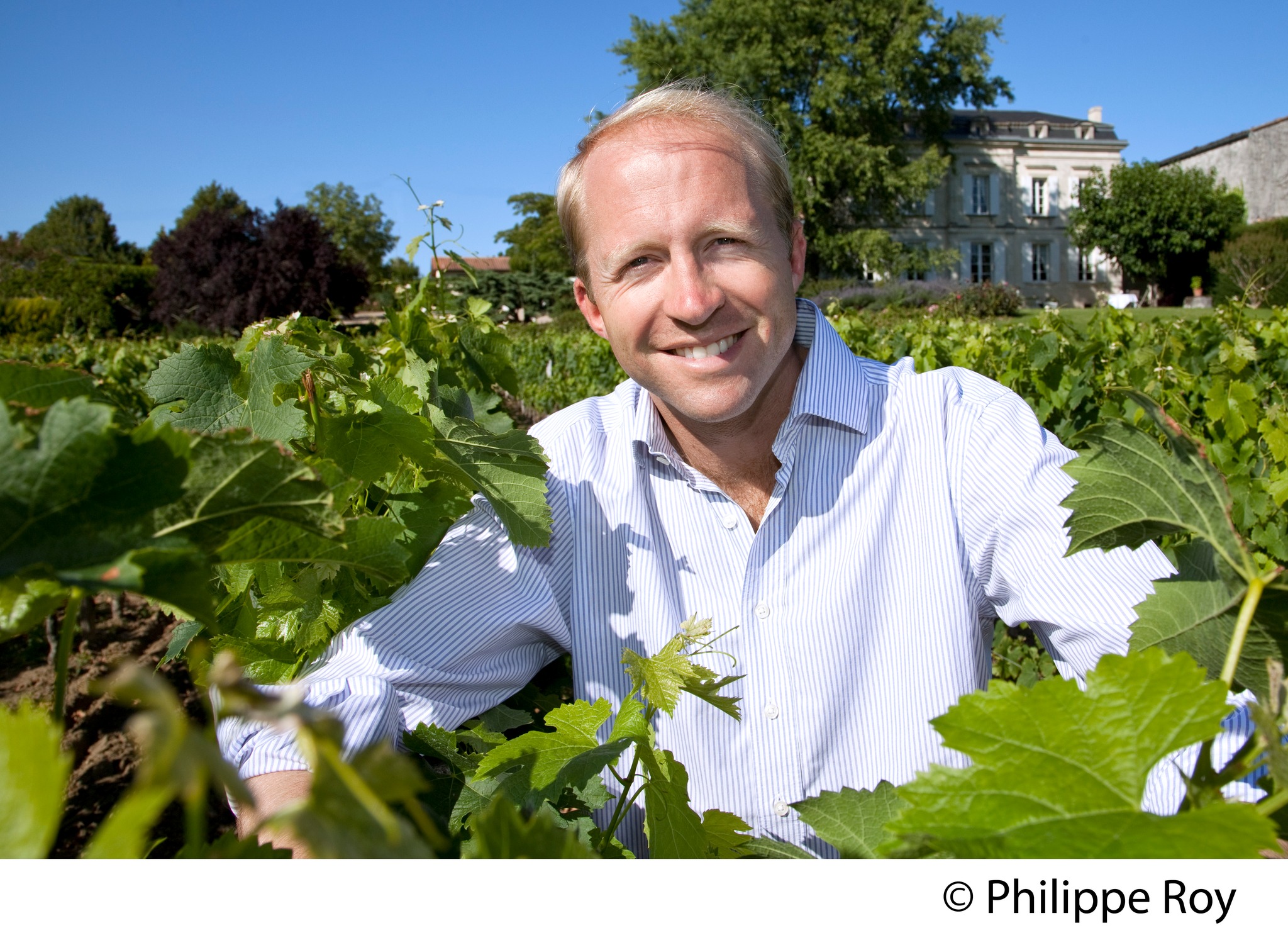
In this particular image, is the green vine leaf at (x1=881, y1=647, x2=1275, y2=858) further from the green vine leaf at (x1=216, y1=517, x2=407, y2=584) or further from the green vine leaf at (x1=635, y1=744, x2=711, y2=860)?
the green vine leaf at (x1=635, y1=744, x2=711, y2=860)

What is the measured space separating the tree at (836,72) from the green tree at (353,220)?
77.3 feet

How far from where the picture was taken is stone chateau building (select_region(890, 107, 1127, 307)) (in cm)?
5334

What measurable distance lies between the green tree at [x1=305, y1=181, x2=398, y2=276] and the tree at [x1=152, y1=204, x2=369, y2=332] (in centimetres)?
2518

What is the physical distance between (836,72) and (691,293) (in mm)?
41418

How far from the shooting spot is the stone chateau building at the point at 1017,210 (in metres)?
53.3

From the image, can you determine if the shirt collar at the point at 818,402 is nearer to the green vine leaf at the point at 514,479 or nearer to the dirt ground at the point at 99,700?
the green vine leaf at the point at 514,479

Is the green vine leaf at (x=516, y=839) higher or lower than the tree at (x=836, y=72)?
lower

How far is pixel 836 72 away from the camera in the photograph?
39.2 m

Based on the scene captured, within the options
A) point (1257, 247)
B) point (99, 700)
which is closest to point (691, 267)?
point (99, 700)

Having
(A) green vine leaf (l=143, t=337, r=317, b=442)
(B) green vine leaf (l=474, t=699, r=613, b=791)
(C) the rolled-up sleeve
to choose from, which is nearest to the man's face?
(C) the rolled-up sleeve

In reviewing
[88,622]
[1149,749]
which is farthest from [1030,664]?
[88,622]

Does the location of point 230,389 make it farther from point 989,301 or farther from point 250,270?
point 250,270

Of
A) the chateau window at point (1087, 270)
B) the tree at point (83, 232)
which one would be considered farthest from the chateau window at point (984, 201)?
the tree at point (83, 232)

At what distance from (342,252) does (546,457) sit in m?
36.4
